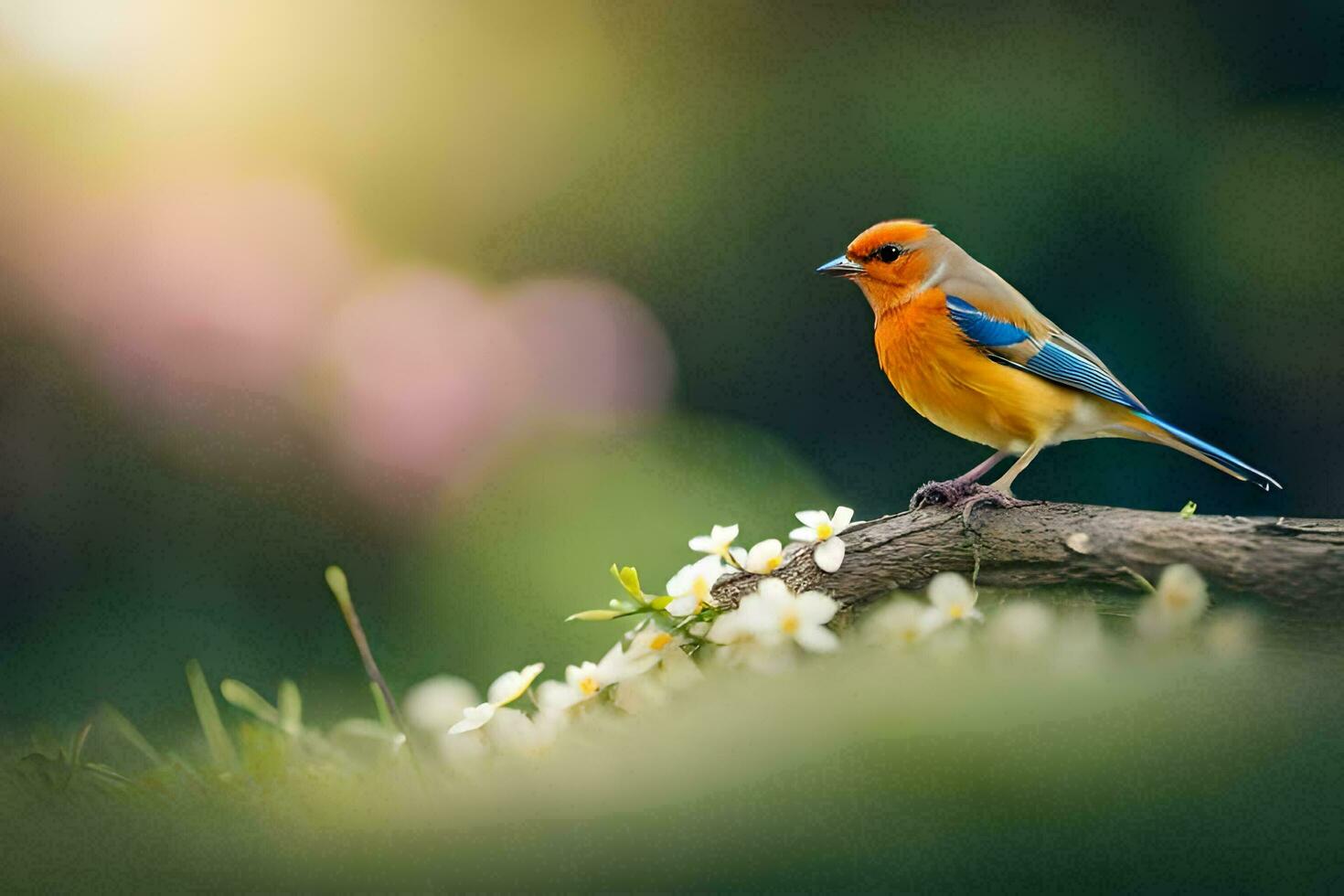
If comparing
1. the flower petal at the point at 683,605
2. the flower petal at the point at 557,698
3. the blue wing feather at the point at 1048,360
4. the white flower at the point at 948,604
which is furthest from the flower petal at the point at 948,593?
the blue wing feather at the point at 1048,360

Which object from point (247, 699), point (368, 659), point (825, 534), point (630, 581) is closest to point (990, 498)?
point (825, 534)

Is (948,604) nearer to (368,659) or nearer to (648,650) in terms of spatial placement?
(648,650)

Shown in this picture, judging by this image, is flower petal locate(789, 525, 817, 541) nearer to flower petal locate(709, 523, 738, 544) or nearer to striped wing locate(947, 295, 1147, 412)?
flower petal locate(709, 523, 738, 544)

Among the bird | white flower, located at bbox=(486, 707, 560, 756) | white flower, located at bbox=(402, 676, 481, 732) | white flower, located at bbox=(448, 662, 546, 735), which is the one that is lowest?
white flower, located at bbox=(486, 707, 560, 756)

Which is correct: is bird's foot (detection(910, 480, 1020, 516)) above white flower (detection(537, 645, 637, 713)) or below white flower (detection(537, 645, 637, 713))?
above

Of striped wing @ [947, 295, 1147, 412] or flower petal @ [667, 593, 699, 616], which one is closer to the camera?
flower petal @ [667, 593, 699, 616]

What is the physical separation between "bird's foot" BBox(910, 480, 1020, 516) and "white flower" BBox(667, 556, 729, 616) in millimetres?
286

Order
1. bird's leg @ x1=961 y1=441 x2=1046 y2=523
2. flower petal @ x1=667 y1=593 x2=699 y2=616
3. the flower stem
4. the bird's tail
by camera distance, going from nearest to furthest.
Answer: the flower stem < flower petal @ x1=667 y1=593 x2=699 y2=616 < bird's leg @ x1=961 y1=441 x2=1046 y2=523 < the bird's tail

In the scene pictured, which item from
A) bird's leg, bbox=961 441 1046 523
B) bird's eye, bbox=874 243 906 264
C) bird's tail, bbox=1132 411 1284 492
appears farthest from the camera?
bird's eye, bbox=874 243 906 264

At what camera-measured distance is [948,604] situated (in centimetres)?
121

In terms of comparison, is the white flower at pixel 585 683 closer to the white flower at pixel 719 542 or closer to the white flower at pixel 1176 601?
the white flower at pixel 719 542

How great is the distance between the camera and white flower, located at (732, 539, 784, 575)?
132 centimetres

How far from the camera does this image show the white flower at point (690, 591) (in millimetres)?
1254

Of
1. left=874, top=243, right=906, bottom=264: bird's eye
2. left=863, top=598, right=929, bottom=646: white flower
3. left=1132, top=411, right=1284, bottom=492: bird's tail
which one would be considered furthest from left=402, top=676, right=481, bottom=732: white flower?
left=1132, top=411, right=1284, bottom=492: bird's tail
